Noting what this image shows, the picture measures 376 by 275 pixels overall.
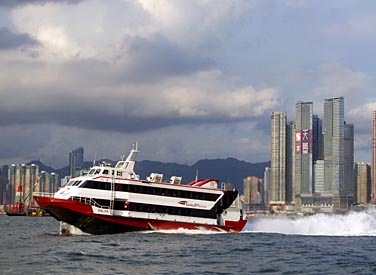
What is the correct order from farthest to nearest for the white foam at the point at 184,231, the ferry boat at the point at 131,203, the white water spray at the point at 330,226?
the white water spray at the point at 330,226 < the white foam at the point at 184,231 < the ferry boat at the point at 131,203

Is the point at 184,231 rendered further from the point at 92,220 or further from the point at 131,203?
the point at 92,220

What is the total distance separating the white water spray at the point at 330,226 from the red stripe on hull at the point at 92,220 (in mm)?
12200

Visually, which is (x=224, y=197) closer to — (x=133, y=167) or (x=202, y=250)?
(x=133, y=167)

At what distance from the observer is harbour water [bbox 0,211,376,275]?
3225 cm

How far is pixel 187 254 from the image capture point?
37594 mm

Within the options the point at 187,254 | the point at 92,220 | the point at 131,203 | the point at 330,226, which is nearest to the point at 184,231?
the point at 131,203

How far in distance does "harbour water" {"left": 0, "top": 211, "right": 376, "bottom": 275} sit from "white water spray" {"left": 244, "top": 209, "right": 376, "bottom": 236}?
6.28m

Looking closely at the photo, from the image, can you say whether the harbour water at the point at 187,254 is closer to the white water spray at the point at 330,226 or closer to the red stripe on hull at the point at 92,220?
the red stripe on hull at the point at 92,220

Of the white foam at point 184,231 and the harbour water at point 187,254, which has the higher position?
the white foam at point 184,231

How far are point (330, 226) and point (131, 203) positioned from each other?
20.5 meters

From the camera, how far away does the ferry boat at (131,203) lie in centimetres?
4759

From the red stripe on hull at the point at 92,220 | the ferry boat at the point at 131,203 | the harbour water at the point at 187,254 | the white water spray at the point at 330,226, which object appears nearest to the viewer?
the harbour water at the point at 187,254

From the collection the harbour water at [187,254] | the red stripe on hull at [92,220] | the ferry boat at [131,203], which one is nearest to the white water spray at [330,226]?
the harbour water at [187,254]

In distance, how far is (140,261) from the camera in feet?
113
